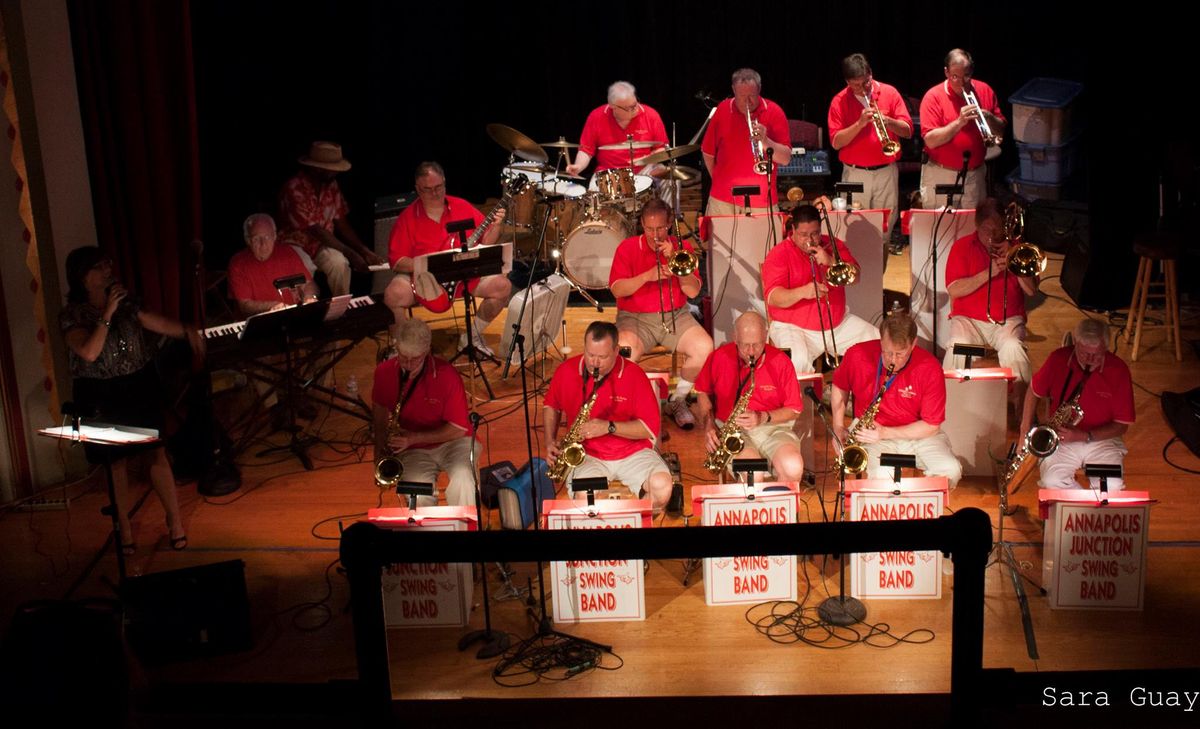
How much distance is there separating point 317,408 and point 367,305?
40.5 inches

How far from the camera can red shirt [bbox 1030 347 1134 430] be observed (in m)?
6.27

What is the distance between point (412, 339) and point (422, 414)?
0.44m

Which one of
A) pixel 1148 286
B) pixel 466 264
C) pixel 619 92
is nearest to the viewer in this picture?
pixel 466 264

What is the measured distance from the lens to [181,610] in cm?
550

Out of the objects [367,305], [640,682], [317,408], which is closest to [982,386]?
[640,682]

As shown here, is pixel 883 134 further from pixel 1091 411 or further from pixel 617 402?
pixel 617 402

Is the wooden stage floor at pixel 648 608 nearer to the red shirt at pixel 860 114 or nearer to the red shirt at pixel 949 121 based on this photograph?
the red shirt at pixel 949 121

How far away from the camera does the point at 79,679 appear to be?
8.57 ft

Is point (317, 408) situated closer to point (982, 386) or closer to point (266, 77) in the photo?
point (266, 77)

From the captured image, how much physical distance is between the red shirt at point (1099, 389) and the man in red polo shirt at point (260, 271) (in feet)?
15.2

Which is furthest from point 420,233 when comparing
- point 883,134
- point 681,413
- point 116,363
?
point 883,134

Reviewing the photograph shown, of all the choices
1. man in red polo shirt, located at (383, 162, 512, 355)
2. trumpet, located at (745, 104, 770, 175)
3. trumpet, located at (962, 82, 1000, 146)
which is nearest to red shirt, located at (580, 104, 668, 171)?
trumpet, located at (745, 104, 770, 175)

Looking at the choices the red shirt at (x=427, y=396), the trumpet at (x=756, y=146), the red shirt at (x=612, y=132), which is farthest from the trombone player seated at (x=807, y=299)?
the red shirt at (x=612, y=132)

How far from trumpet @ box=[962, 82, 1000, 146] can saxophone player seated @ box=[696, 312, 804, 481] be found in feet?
10.8
